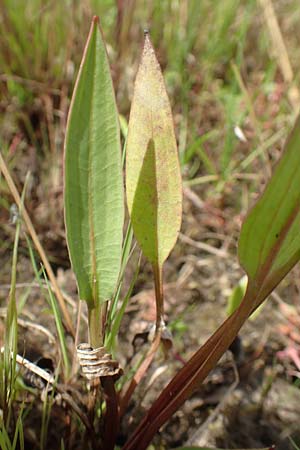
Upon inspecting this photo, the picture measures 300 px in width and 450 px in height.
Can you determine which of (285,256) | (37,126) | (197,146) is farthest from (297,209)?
(37,126)

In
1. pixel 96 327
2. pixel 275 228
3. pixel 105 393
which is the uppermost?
pixel 275 228

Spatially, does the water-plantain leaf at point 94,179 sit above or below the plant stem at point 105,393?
above

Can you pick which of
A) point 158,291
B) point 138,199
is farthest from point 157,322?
point 138,199

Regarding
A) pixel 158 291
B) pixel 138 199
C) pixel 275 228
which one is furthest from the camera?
pixel 158 291

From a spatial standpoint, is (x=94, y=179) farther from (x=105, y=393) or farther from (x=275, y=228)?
(x=105, y=393)

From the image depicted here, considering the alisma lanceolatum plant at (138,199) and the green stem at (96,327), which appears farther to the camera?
the green stem at (96,327)

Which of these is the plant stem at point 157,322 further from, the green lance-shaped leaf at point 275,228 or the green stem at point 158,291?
the green lance-shaped leaf at point 275,228

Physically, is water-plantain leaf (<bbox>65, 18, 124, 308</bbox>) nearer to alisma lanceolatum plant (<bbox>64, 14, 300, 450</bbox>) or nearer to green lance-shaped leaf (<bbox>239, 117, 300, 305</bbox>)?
alisma lanceolatum plant (<bbox>64, 14, 300, 450</bbox>)

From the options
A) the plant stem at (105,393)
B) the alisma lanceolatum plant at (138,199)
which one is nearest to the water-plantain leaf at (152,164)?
the alisma lanceolatum plant at (138,199)
